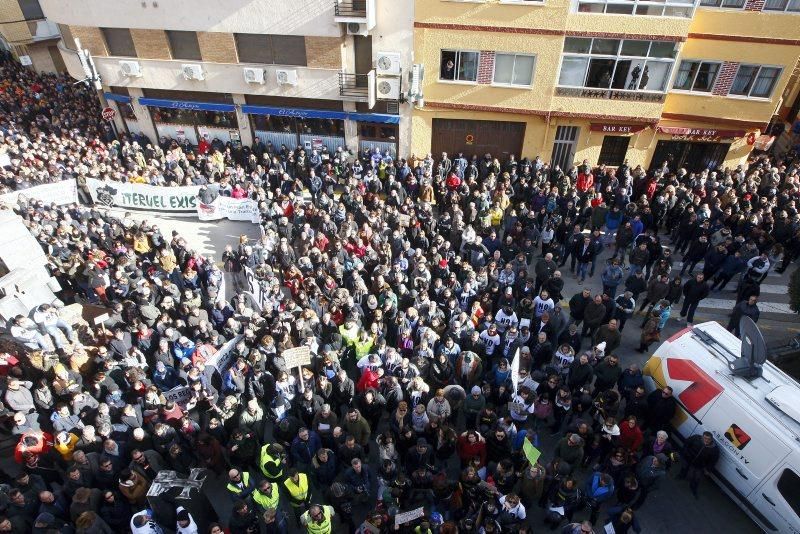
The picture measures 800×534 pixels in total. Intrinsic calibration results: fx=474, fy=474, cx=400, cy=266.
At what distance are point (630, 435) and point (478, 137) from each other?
13.6m

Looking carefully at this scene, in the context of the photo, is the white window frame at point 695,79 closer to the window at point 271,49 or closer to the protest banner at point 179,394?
the window at point 271,49

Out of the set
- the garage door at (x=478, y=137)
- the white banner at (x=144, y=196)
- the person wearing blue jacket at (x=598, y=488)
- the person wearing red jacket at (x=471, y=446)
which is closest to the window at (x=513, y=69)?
the garage door at (x=478, y=137)

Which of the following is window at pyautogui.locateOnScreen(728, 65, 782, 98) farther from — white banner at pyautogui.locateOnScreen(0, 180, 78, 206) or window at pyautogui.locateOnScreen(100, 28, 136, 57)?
white banner at pyautogui.locateOnScreen(0, 180, 78, 206)

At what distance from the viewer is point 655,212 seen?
14.4 meters

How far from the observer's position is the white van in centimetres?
701

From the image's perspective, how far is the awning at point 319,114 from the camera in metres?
18.9

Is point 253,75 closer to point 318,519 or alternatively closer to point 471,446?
point 471,446

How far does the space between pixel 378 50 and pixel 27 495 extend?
16.4 m

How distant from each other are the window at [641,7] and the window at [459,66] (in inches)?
150

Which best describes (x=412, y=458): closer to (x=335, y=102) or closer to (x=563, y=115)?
(x=563, y=115)

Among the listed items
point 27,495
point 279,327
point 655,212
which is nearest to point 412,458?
point 279,327

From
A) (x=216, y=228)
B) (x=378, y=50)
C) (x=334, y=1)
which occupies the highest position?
(x=334, y=1)

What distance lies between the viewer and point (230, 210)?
16531 mm

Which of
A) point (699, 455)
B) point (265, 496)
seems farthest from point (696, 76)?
point (265, 496)
